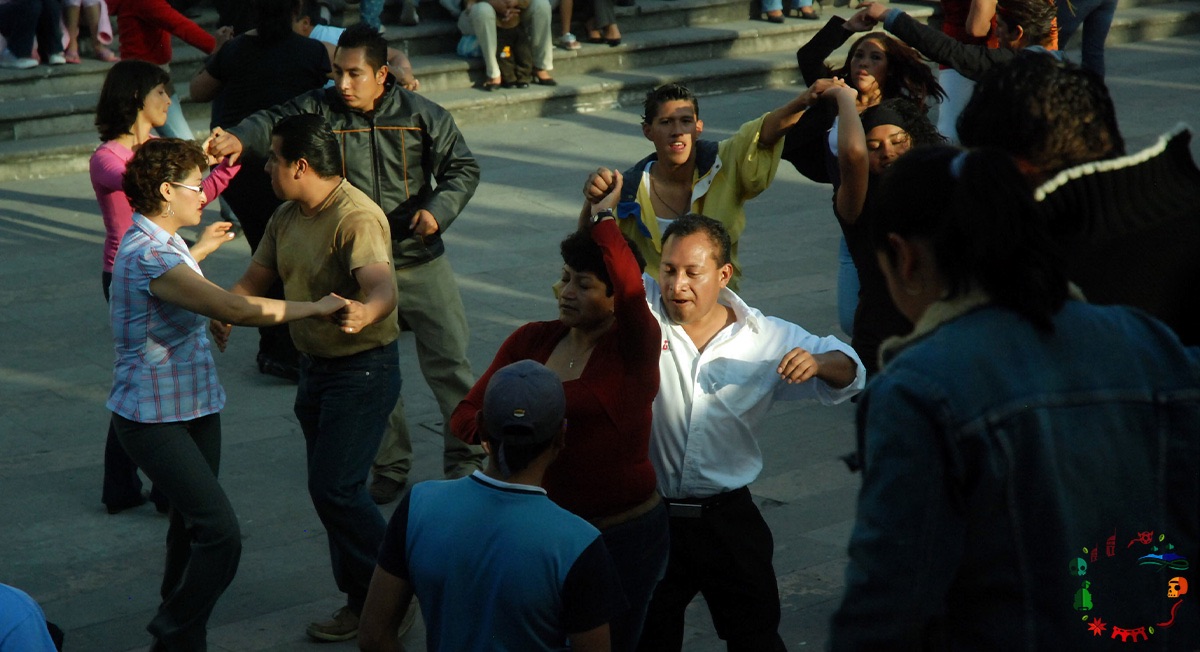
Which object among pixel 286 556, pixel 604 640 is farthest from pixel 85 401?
pixel 604 640

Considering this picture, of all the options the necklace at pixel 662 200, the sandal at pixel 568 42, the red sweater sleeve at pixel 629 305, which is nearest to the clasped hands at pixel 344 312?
the red sweater sleeve at pixel 629 305

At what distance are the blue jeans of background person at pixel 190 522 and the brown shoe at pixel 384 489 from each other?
1.47 meters

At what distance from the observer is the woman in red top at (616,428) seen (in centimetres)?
369

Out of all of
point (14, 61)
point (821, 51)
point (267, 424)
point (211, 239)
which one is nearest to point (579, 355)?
point (211, 239)

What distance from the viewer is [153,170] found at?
4.63 m

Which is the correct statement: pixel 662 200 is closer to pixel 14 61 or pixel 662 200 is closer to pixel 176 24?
pixel 176 24

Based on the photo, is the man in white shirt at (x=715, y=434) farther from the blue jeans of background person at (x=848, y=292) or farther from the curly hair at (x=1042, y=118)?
the blue jeans of background person at (x=848, y=292)

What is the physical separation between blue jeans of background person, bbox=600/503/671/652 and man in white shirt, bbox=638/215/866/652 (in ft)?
0.70

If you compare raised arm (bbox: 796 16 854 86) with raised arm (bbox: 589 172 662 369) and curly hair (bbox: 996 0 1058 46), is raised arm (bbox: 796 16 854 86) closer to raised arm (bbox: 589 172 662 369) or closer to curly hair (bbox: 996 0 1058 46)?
curly hair (bbox: 996 0 1058 46)

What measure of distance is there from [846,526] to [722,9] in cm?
1216

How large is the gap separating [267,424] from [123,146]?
1600 millimetres

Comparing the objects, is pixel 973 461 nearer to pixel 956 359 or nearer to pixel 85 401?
pixel 956 359

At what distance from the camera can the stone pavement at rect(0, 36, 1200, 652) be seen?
16.8 ft

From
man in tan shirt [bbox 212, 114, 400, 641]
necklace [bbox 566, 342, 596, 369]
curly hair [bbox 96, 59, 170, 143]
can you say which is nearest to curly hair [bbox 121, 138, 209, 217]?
man in tan shirt [bbox 212, 114, 400, 641]
